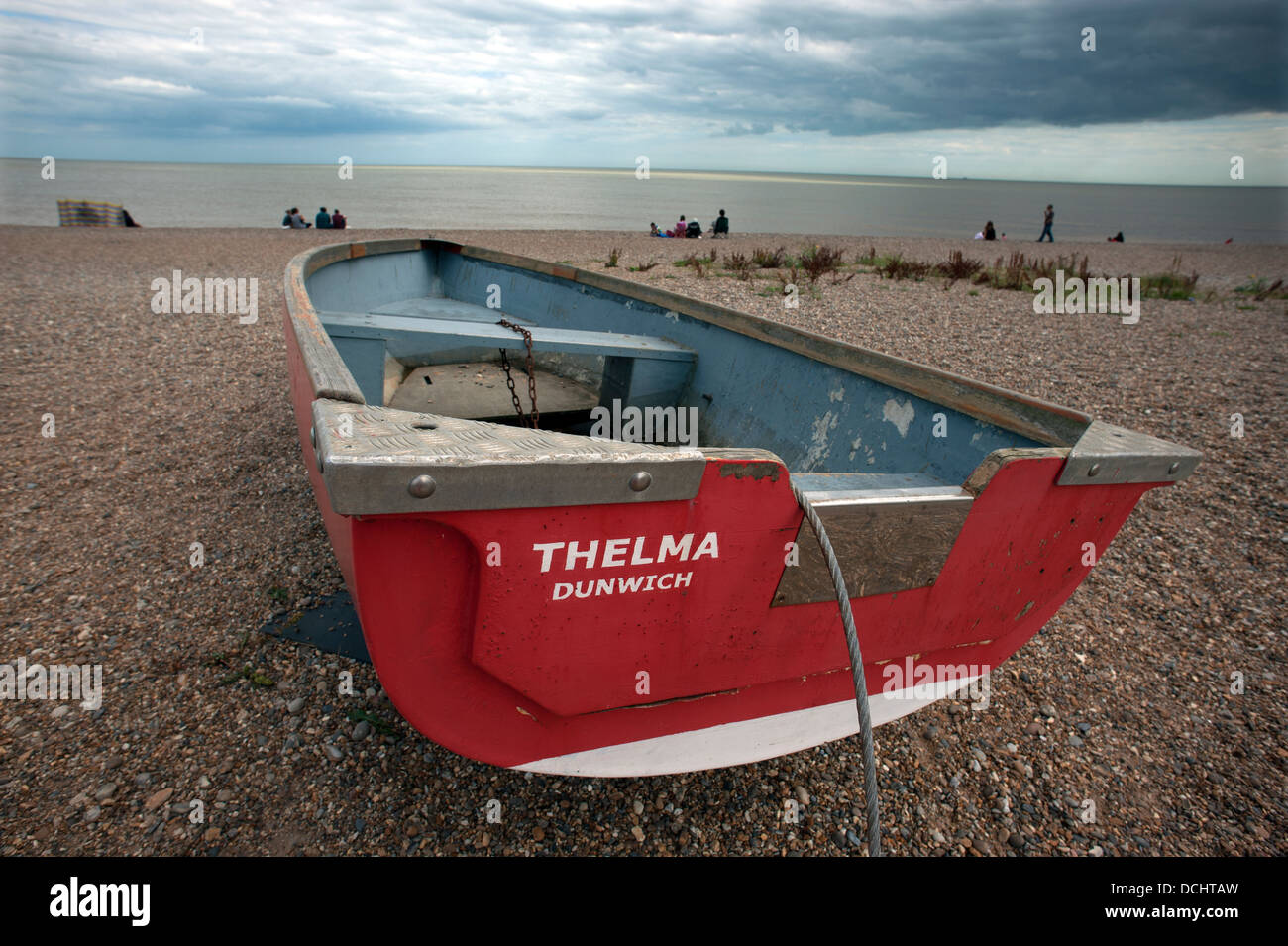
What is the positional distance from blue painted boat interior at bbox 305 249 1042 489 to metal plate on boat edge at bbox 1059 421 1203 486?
1.10 ft

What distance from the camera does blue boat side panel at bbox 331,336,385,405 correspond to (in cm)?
391

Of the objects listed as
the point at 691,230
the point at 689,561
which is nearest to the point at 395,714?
the point at 689,561

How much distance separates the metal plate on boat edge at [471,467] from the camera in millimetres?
1297

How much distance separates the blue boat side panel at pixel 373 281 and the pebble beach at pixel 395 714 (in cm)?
125

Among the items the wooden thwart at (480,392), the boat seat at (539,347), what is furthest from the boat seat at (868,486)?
the wooden thwart at (480,392)

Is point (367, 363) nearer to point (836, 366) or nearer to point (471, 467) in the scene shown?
point (836, 366)

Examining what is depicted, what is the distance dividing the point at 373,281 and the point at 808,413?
5.38 metres

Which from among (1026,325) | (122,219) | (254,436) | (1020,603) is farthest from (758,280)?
(122,219)

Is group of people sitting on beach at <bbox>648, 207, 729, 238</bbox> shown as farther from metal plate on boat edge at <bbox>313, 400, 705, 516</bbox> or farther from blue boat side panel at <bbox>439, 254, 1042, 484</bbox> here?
metal plate on boat edge at <bbox>313, 400, 705, 516</bbox>

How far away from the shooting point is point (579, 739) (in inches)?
77.9

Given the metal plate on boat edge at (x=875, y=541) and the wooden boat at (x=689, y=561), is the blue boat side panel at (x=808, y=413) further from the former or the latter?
the metal plate on boat edge at (x=875, y=541)

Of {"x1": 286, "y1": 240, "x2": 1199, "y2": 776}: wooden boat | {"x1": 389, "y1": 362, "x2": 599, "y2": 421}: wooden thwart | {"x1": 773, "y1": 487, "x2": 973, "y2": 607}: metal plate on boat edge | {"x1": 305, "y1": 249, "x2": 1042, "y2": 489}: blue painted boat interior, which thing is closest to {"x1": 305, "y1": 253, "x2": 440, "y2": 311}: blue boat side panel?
{"x1": 305, "y1": 249, "x2": 1042, "y2": 489}: blue painted boat interior

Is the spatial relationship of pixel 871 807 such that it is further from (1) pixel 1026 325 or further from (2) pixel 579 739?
(1) pixel 1026 325
